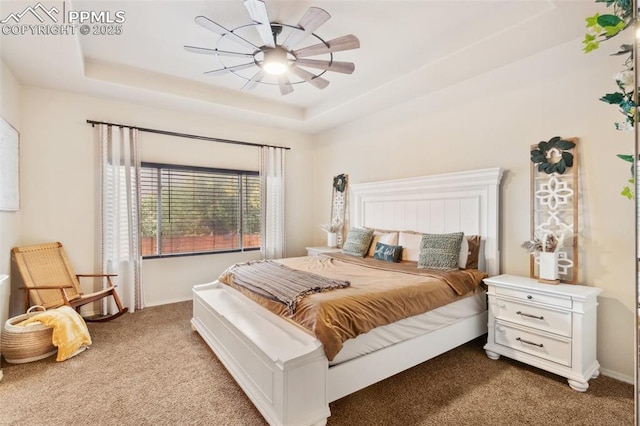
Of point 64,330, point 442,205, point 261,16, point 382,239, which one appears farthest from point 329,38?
point 64,330

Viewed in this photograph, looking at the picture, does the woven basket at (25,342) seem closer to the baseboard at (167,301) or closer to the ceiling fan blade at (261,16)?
the baseboard at (167,301)

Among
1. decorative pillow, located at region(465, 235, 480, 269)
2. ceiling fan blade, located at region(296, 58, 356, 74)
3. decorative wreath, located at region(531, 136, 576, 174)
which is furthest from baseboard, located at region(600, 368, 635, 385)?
ceiling fan blade, located at region(296, 58, 356, 74)

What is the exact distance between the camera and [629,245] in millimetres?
2363

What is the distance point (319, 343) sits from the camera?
6.06 feet

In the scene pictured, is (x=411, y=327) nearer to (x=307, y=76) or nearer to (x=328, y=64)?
(x=328, y=64)

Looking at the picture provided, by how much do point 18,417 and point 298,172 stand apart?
442 centimetres

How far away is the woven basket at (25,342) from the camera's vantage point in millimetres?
2578

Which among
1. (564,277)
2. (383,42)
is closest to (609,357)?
(564,277)

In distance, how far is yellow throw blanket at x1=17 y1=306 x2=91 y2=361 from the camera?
2680mm

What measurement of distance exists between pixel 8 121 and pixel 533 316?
5.06 metres

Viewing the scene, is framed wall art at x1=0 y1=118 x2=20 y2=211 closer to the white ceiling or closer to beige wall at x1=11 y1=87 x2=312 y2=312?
beige wall at x1=11 y1=87 x2=312 y2=312

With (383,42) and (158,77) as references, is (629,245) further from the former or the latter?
(158,77)

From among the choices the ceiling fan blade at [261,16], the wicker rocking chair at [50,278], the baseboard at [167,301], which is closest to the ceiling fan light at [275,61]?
the ceiling fan blade at [261,16]

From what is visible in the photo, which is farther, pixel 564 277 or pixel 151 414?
pixel 564 277
